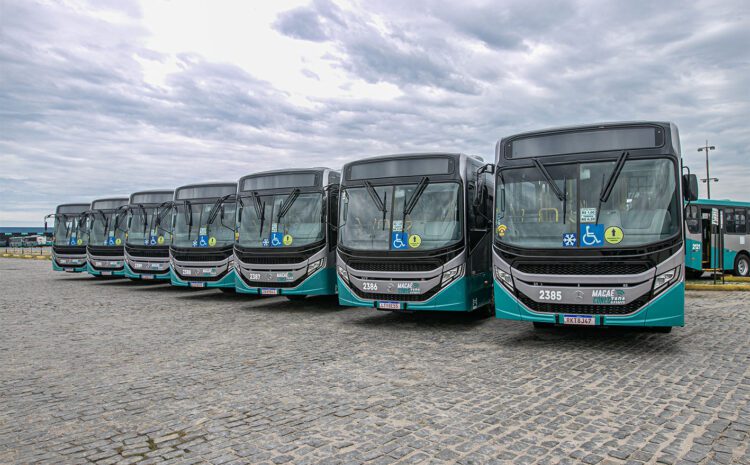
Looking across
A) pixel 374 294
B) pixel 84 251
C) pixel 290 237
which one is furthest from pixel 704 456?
pixel 84 251

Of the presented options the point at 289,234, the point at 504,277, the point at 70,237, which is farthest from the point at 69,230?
the point at 504,277

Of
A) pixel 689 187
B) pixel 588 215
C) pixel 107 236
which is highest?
pixel 689 187

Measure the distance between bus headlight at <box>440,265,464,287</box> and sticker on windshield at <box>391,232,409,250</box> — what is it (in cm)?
89

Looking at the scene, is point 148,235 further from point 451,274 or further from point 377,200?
point 451,274

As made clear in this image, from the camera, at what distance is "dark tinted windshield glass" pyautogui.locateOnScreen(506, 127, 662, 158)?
26.3 feet

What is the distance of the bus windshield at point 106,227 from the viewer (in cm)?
2005

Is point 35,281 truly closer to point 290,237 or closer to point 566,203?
point 290,237

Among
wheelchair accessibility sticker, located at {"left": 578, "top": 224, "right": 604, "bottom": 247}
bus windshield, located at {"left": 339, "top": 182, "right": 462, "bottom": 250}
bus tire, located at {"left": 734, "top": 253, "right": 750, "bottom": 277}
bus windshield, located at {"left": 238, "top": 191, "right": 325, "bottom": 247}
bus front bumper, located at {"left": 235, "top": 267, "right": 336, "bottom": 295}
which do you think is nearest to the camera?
wheelchair accessibility sticker, located at {"left": 578, "top": 224, "right": 604, "bottom": 247}

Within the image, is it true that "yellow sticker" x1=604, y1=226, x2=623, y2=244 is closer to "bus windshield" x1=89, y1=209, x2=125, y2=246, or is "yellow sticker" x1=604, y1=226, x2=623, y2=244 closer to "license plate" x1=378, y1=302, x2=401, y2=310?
"license plate" x1=378, y1=302, x2=401, y2=310

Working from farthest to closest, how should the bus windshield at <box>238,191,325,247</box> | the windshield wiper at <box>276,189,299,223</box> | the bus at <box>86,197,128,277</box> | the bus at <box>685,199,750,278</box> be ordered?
the bus at <box>685,199,750,278</box> → the bus at <box>86,197,128,277</box> → the windshield wiper at <box>276,189,299,223</box> → the bus windshield at <box>238,191,325,247</box>

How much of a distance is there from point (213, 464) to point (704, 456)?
142 inches

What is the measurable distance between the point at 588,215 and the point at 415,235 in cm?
315

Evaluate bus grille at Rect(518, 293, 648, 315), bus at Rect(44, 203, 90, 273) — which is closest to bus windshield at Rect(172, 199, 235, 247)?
bus at Rect(44, 203, 90, 273)

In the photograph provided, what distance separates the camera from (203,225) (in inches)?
610
